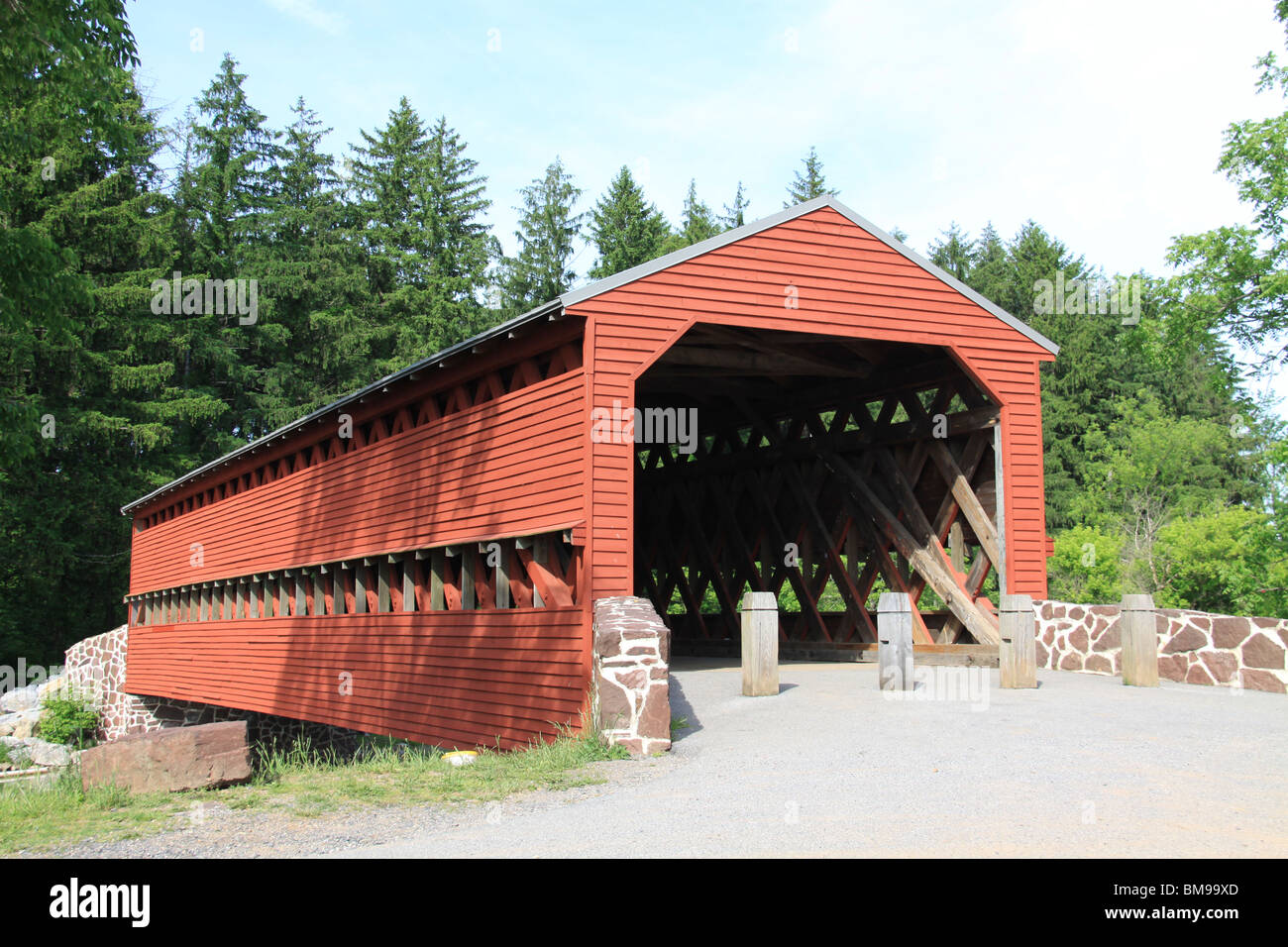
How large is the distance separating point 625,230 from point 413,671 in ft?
92.0

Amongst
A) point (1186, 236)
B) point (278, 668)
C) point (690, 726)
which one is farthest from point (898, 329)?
point (1186, 236)

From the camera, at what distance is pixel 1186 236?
24031 mm

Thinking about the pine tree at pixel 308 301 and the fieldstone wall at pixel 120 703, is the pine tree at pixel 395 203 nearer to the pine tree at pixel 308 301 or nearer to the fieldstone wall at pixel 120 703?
the pine tree at pixel 308 301

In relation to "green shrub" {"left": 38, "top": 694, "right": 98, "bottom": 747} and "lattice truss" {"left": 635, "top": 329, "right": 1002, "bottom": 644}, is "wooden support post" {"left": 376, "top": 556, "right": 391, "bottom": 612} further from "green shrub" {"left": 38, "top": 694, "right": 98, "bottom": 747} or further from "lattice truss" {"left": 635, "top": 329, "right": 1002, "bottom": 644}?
"green shrub" {"left": 38, "top": 694, "right": 98, "bottom": 747}

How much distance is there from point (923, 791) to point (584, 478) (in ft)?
14.7

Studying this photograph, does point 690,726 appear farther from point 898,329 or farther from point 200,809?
point 898,329

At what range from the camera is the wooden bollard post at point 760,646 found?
10.6m

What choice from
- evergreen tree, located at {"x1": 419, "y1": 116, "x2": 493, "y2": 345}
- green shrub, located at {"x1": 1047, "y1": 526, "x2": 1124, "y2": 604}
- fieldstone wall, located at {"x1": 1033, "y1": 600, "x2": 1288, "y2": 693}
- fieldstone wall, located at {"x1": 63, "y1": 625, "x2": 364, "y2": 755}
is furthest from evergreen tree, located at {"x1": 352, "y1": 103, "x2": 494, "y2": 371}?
fieldstone wall, located at {"x1": 1033, "y1": 600, "x2": 1288, "y2": 693}

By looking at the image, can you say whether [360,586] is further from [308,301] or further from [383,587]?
[308,301]

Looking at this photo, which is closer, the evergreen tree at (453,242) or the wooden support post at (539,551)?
the wooden support post at (539,551)

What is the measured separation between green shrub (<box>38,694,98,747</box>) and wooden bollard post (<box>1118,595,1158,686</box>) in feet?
78.1

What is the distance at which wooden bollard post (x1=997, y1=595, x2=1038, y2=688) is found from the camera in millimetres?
10977

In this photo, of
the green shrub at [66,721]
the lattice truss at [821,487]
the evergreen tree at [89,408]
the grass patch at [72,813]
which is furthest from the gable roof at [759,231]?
the evergreen tree at [89,408]

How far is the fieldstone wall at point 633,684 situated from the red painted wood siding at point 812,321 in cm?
106
